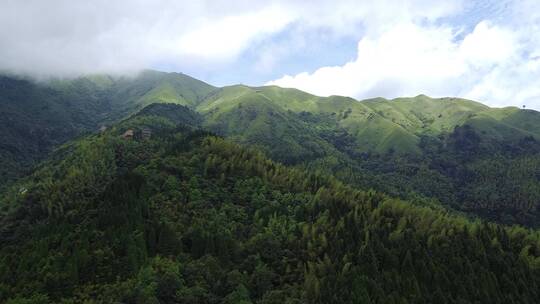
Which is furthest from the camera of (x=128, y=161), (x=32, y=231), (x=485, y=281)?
(x=128, y=161)

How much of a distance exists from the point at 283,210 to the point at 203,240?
36.7m

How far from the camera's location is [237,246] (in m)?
127

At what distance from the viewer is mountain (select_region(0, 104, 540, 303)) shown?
103188mm

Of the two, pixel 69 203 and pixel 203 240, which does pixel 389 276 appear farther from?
pixel 69 203

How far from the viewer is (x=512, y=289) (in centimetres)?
11650

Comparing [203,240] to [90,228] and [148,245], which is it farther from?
[90,228]

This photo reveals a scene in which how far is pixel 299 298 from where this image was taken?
108062 mm

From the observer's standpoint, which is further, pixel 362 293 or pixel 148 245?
pixel 148 245

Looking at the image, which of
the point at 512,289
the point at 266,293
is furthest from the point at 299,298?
the point at 512,289

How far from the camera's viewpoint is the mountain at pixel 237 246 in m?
103

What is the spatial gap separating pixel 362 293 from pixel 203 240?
4649 cm

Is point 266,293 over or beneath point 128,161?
beneath

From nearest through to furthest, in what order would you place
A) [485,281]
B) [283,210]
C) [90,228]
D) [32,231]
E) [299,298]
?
[299,298]
[485,281]
[90,228]
[32,231]
[283,210]

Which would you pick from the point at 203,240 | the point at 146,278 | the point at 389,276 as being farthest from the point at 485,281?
the point at 146,278
